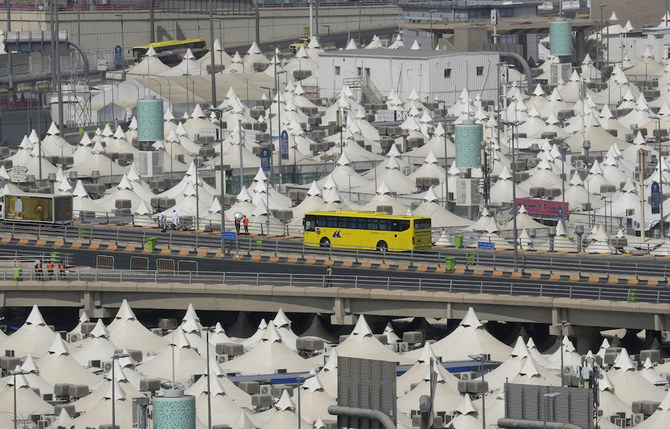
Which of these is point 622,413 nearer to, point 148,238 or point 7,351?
point 7,351

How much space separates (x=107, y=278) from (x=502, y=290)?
2016 cm

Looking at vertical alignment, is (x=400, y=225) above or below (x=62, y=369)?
above

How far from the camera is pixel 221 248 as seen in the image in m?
125

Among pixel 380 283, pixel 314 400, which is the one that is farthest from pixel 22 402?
pixel 380 283

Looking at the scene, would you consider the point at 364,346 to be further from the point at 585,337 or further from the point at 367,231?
the point at 367,231

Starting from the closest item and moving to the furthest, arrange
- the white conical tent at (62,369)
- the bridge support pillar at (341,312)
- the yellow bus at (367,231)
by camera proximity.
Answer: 1. the white conical tent at (62,369)
2. the bridge support pillar at (341,312)
3. the yellow bus at (367,231)

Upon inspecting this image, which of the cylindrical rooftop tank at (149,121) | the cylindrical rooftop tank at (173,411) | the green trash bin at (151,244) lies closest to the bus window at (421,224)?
the green trash bin at (151,244)

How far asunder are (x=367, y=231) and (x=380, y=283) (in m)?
8.33

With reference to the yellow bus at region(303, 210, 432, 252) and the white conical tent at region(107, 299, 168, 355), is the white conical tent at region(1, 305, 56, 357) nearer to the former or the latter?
the white conical tent at region(107, 299, 168, 355)

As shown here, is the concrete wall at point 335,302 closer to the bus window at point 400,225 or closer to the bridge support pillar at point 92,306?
the bridge support pillar at point 92,306

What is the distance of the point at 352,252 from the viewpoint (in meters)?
124


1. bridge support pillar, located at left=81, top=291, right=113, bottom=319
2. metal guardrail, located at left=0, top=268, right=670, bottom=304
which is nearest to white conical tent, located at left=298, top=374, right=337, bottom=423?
metal guardrail, located at left=0, top=268, right=670, bottom=304

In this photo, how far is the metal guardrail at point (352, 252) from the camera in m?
118

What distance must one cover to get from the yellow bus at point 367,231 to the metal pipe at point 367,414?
6314cm
